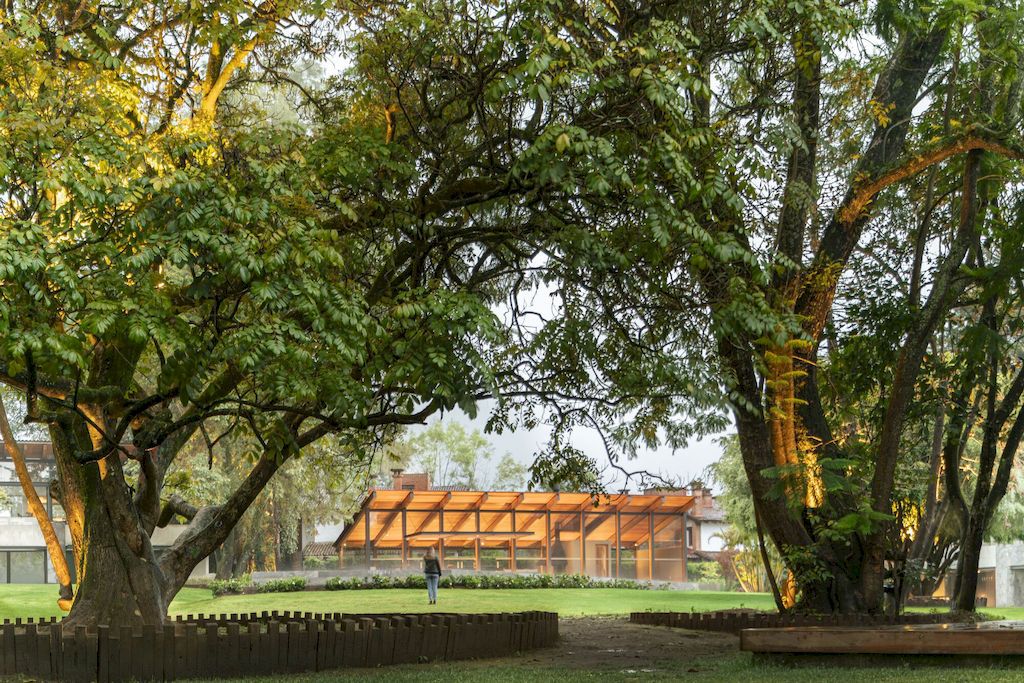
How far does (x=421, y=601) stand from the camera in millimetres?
25188

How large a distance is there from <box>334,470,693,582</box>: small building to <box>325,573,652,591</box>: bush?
2815 millimetres

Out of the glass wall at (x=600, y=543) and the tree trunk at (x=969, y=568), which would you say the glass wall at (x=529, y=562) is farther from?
the tree trunk at (x=969, y=568)

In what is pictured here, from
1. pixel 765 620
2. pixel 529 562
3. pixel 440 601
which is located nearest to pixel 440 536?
pixel 529 562

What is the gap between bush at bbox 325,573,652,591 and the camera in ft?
106

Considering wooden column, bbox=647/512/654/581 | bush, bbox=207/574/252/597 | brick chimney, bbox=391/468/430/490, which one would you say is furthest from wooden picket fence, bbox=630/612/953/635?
brick chimney, bbox=391/468/430/490

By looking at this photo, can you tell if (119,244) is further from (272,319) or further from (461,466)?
(461,466)

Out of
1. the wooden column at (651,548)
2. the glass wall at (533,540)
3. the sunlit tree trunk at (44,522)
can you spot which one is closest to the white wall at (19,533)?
the glass wall at (533,540)

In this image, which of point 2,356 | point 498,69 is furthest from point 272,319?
point 498,69

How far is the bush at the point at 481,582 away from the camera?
32375 mm

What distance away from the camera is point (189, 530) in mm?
13695

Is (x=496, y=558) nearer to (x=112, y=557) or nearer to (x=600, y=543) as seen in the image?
(x=600, y=543)

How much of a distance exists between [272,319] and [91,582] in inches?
202

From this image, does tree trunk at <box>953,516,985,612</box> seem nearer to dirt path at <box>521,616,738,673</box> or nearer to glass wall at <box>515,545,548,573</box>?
dirt path at <box>521,616,738,673</box>

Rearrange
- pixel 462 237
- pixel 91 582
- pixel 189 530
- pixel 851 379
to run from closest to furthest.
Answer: pixel 462 237 < pixel 91 582 < pixel 189 530 < pixel 851 379
